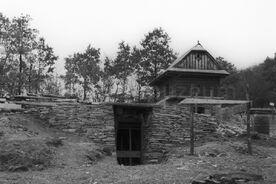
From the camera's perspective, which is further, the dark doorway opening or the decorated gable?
the decorated gable

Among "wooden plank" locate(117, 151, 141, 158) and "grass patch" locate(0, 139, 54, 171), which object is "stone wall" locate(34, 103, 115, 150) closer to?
"wooden plank" locate(117, 151, 141, 158)

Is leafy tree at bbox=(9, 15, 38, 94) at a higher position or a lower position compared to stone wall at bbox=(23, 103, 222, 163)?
higher

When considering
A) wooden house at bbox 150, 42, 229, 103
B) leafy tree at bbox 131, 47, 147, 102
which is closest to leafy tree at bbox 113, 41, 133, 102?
leafy tree at bbox 131, 47, 147, 102

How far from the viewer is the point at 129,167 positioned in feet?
45.2

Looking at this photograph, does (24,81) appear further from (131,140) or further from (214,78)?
(214,78)

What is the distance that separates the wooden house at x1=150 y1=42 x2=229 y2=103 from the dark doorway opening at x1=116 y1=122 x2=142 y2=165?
7.28 meters

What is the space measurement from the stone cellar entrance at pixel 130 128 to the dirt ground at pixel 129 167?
3390mm

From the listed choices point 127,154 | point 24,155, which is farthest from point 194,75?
point 24,155

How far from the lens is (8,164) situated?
12.8 meters

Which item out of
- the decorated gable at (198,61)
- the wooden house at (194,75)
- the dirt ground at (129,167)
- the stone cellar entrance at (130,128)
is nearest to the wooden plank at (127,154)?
the stone cellar entrance at (130,128)

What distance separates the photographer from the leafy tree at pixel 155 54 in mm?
42094

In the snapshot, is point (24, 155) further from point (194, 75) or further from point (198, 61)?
point (198, 61)

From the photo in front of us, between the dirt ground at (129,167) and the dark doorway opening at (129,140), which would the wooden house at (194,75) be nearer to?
the dark doorway opening at (129,140)

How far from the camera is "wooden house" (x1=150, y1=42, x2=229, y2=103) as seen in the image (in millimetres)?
31000
